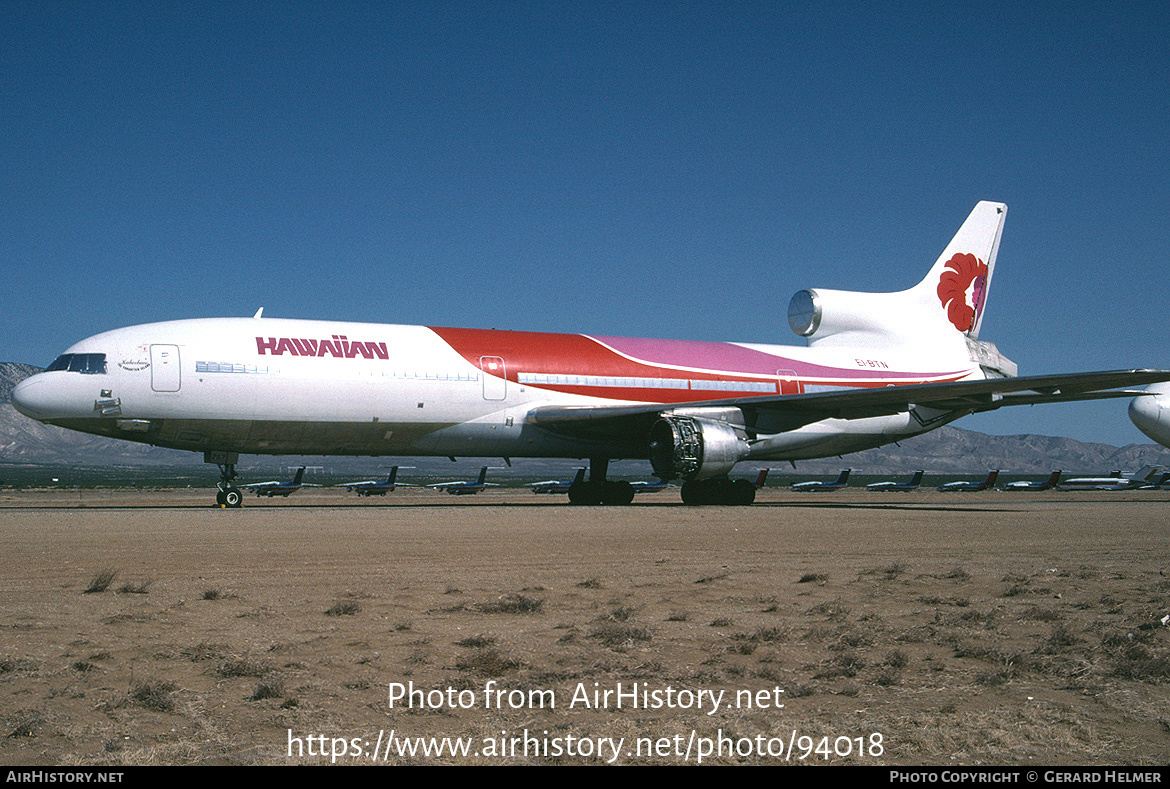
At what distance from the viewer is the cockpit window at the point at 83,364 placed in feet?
71.3

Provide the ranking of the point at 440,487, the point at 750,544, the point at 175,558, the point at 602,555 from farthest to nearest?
the point at 440,487 < the point at 750,544 < the point at 602,555 < the point at 175,558

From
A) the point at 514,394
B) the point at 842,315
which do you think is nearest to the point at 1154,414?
the point at 842,315

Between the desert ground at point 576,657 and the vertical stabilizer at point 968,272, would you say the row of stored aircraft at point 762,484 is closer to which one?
the vertical stabilizer at point 968,272

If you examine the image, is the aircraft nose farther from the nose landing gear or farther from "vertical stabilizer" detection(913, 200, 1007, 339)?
"vertical stabilizer" detection(913, 200, 1007, 339)

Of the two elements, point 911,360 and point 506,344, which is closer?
point 506,344

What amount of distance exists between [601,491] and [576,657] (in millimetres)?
22616

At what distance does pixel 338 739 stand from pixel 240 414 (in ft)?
62.6

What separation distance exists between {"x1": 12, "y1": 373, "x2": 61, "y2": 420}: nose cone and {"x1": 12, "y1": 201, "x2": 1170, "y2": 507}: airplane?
0.04 meters

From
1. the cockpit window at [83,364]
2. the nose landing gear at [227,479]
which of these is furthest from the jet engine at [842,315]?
the cockpit window at [83,364]

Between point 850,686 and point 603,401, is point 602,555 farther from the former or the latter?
point 603,401

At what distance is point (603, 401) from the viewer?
27.5 m

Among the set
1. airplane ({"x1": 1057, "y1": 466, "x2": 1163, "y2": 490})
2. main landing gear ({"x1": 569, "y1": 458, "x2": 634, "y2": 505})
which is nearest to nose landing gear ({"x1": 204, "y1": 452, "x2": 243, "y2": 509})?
main landing gear ({"x1": 569, "y1": 458, "x2": 634, "y2": 505})

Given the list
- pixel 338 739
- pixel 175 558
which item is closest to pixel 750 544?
pixel 175 558

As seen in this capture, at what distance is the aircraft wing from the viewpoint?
24.3 meters
